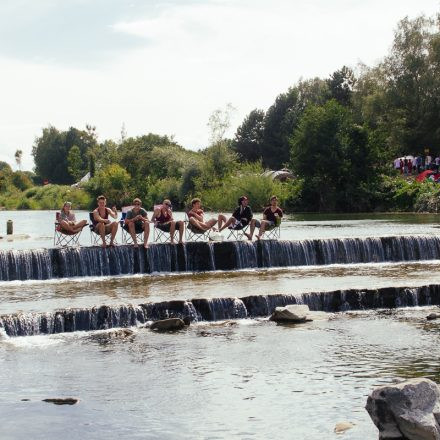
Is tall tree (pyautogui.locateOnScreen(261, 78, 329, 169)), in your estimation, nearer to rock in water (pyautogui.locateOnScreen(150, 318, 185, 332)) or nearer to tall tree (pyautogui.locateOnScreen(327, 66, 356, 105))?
tall tree (pyautogui.locateOnScreen(327, 66, 356, 105))

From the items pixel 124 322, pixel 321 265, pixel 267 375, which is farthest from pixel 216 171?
pixel 267 375

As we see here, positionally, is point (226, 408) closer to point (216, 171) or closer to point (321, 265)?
point (321, 265)

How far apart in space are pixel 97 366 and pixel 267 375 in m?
2.26

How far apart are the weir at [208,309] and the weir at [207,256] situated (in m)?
5.60

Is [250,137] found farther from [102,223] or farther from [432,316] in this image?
[432,316]

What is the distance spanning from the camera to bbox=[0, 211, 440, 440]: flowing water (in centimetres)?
938

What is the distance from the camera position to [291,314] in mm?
14758

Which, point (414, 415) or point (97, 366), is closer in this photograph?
point (414, 415)

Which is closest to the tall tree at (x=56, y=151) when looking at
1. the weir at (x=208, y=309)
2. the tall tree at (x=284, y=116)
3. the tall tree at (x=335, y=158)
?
the tall tree at (x=284, y=116)

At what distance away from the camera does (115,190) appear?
70.3 meters

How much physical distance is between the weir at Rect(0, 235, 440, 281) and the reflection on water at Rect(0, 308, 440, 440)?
624 cm

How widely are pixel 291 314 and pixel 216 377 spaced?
4.06 m

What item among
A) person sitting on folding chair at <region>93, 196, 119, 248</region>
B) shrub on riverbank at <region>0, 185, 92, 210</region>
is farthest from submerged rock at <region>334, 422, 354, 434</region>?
shrub on riverbank at <region>0, 185, 92, 210</region>

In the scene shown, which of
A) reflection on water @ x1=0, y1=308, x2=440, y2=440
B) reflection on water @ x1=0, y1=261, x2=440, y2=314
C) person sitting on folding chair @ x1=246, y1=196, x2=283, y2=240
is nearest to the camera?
reflection on water @ x1=0, y1=308, x2=440, y2=440
